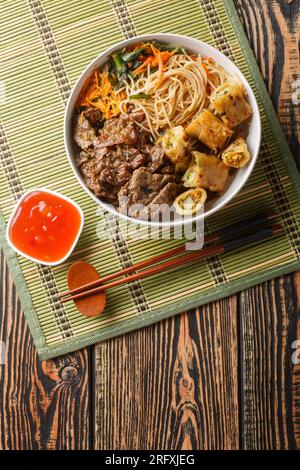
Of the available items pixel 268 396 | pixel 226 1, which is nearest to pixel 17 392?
pixel 268 396

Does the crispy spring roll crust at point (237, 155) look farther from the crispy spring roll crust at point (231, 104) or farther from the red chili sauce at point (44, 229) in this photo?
the red chili sauce at point (44, 229)

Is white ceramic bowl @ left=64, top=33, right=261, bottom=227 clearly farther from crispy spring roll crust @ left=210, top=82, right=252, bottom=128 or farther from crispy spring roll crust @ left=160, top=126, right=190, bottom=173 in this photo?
crispy spring roll crust @ left=160, top=126, right=190, bottom=173

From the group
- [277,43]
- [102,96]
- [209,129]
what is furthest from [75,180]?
[277,43]

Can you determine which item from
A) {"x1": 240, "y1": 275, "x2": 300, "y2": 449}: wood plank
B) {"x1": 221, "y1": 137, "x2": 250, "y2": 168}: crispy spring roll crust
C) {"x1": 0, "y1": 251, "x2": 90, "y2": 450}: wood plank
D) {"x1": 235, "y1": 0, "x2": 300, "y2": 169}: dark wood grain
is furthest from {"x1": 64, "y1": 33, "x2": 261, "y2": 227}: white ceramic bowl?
{"x1": 0, "y1": 251, "x2": 90, "y2": 450}: wood plank

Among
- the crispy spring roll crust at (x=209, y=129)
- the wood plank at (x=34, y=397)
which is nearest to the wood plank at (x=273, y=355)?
the crispy spring roll crust at (x=209, y=129)

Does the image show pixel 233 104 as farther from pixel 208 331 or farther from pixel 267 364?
pixel 267 364
